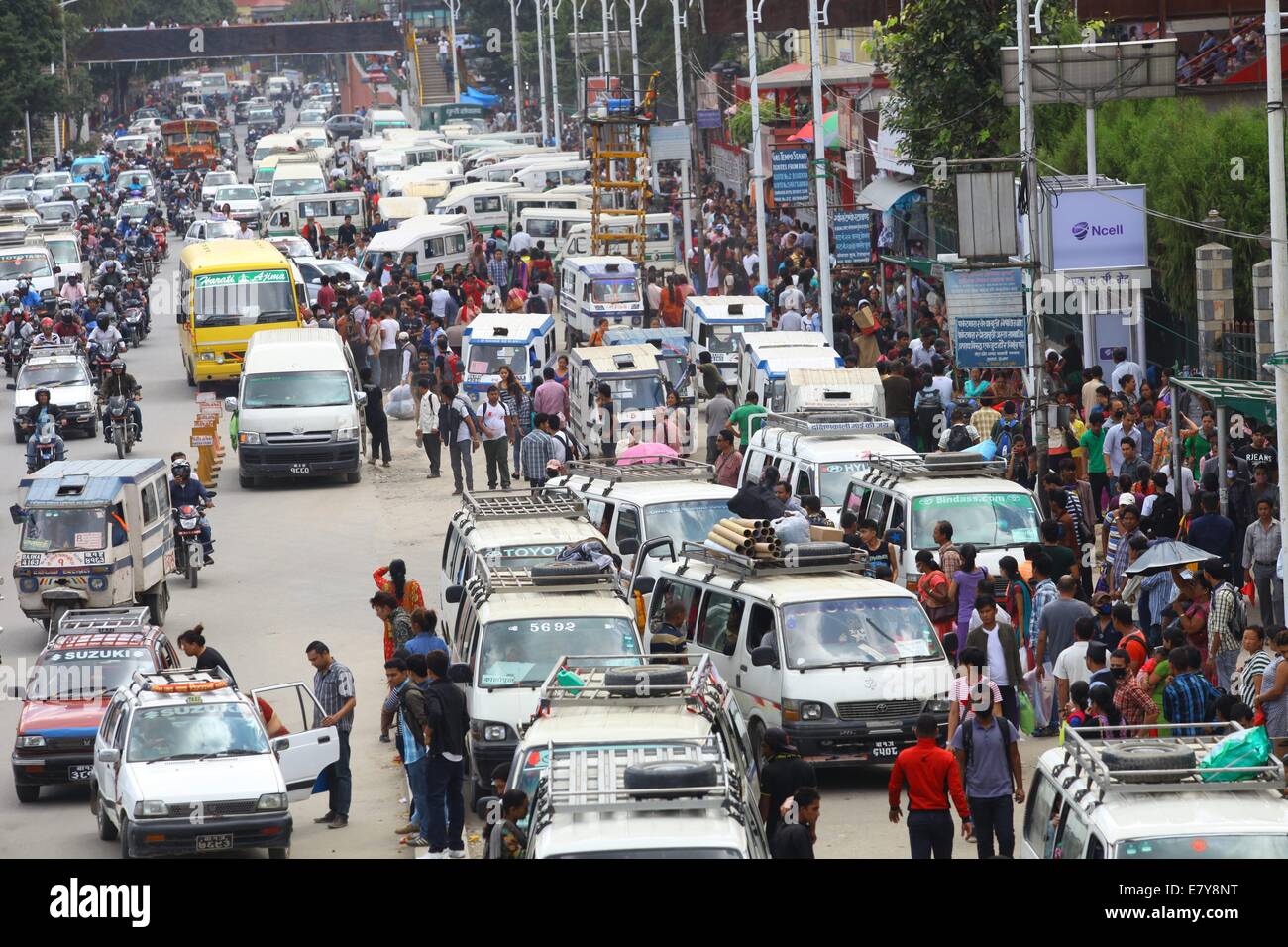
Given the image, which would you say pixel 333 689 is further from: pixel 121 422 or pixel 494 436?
pixel 121 422

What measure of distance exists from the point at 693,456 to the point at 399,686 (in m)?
18.2

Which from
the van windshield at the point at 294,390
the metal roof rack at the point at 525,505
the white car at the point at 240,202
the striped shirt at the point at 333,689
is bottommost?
the striped shirt at the point at 333,689

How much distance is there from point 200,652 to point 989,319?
11571 mm

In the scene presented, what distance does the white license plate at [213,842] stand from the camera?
48.5ft

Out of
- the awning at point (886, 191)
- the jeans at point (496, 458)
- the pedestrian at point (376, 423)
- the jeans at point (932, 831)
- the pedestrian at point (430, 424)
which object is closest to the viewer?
the jeans at point (932, 831)

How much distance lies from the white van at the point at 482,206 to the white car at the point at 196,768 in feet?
149

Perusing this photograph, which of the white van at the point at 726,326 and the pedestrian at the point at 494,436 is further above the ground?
the white van at the point at 726,326

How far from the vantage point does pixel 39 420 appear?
32562 mm

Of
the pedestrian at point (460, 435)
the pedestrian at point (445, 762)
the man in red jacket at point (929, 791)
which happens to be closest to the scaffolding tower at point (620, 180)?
the pedestrian at point (460, 435)

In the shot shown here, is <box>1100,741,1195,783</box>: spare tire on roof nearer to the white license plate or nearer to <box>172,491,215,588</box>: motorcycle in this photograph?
the white license plate

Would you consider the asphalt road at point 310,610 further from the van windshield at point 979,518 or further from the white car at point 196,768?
the van windshield at point 979,518

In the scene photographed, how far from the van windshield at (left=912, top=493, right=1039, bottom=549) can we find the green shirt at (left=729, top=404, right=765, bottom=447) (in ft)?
26.0

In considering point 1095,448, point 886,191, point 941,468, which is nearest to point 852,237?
point 886,191
